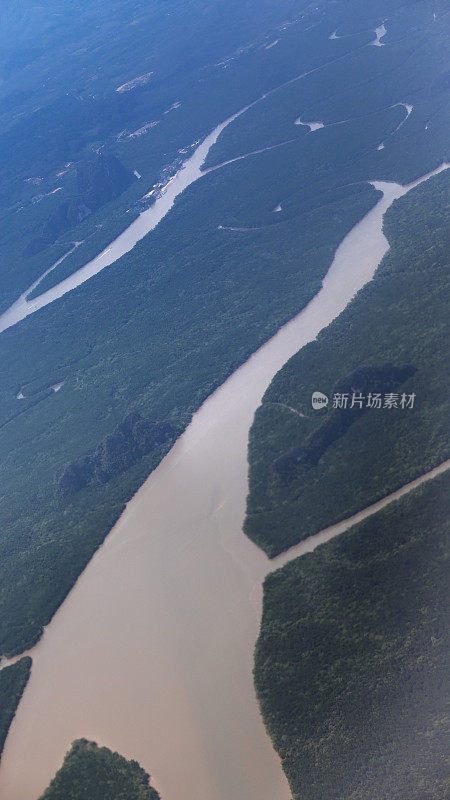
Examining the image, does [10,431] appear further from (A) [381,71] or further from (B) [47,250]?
(A) [381,71]

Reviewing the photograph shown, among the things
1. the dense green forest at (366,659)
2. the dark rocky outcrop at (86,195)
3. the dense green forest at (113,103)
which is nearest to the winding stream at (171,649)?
the dense green forest at (366,659)

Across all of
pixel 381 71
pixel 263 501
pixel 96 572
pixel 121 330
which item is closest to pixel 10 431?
pixel 121 330

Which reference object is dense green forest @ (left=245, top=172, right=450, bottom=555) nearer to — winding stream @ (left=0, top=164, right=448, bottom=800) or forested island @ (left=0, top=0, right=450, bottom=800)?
forested island @ (left=0, top=0, right=450, bottom=800)

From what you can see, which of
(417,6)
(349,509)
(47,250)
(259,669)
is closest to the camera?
(259,669)

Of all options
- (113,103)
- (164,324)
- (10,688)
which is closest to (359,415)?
(10,688)

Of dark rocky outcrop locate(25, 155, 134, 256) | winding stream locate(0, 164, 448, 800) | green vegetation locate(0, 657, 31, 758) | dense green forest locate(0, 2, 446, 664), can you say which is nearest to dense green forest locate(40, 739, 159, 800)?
winding stream locate(0, 164, 448, 800)

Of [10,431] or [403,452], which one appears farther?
[10,431]
